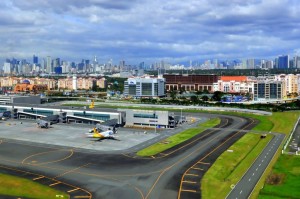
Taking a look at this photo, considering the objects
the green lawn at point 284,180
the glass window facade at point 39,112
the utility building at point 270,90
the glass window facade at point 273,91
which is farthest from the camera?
the glass window facade at point 273,91

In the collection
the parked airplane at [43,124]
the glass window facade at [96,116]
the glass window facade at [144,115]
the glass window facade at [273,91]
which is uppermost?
the glass window facade at [273,91]

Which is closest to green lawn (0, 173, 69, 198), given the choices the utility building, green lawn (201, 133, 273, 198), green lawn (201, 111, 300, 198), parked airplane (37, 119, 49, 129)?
green lawn (201, 133, 273, 198)

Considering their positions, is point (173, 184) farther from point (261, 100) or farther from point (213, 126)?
point (261, 100)

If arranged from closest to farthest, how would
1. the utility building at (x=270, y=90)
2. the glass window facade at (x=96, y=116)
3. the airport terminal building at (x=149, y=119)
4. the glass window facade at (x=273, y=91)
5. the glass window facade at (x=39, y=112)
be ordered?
the airport terminal building at (x=149, y=119) → the glass window facade at (x=96, y=116) → the glass window facade at (x=39, y=112) → the utility building at (x=270, y=90) → the glass window facade at (x=273, y=91)

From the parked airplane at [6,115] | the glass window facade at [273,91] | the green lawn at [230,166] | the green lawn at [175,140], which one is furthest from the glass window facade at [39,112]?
the glass window facade at [273,91]

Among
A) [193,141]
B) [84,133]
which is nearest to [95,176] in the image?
[193,141]

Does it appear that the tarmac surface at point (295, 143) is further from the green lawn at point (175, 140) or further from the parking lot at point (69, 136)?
the parking lot at point (69, 136)
